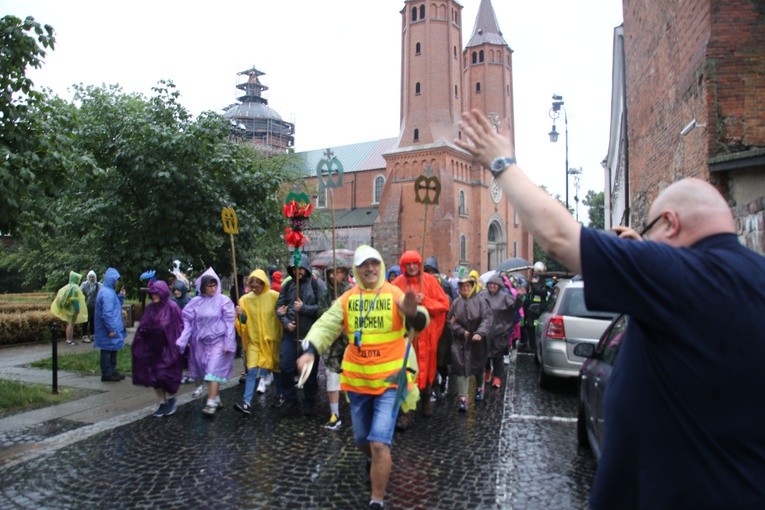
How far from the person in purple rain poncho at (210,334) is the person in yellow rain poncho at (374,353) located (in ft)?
11.7

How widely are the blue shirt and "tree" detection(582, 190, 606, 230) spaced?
82.1 metres

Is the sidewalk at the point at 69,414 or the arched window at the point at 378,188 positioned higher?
the arched window at the point at 378,188

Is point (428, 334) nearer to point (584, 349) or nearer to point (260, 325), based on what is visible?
point (260, 325)

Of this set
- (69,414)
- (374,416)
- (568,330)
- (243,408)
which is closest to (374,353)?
(374,416)

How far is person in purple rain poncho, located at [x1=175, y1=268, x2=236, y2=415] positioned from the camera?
8062mm

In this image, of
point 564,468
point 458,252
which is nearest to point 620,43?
point 564,468

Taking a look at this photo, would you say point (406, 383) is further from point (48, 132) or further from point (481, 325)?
point (48, 132)

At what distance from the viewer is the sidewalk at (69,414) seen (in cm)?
674

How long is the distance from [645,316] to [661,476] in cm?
53

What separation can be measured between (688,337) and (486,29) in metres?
70.8

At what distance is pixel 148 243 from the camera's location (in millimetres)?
12148

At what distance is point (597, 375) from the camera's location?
5234 millimetres

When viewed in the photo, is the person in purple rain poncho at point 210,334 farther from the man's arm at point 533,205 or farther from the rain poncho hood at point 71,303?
the rain poncho hood at point 71,303

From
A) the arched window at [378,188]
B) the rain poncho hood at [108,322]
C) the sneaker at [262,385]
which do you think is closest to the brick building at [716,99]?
the sneaker at [262,385]
